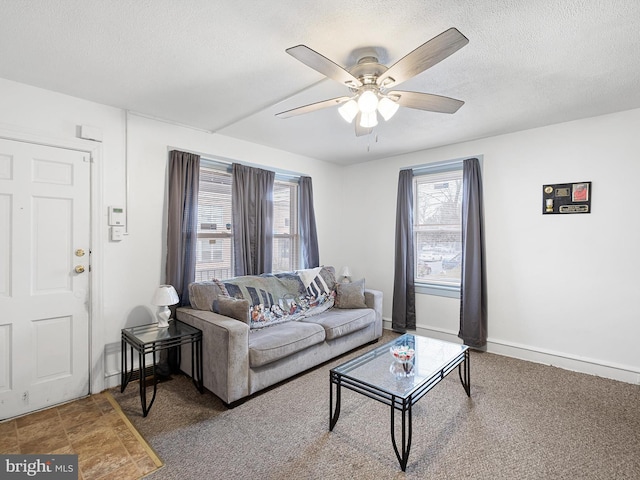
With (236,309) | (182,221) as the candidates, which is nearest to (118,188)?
(182,221)

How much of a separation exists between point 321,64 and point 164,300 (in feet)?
7.36

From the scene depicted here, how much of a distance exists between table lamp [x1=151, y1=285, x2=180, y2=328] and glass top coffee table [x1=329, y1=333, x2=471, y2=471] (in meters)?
1.55

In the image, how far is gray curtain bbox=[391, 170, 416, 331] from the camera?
413 cm

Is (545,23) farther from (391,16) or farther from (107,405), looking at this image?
(107,405)

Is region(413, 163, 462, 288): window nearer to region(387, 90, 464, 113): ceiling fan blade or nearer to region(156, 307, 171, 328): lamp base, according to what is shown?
region(387, 90, 464, 113): ceiling fan blade

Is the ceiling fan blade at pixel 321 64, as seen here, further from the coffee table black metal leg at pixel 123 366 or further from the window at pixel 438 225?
the coffee table black metal leg at pixel 123 366

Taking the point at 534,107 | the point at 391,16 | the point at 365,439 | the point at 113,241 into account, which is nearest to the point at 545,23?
the point at 391,16

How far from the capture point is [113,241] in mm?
2771

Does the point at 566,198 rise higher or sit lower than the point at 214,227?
higher

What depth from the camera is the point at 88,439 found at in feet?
Answer: 6.75

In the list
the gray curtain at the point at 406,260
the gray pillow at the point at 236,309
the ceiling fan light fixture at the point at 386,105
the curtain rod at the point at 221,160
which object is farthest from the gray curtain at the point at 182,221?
the gray curtain at the point at 406,260

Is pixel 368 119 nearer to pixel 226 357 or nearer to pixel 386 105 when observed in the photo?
pixel 386 105

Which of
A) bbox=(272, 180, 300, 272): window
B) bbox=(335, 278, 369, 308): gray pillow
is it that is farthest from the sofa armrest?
bbox=(272, 180, 300, 272): window

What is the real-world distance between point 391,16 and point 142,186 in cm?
250
